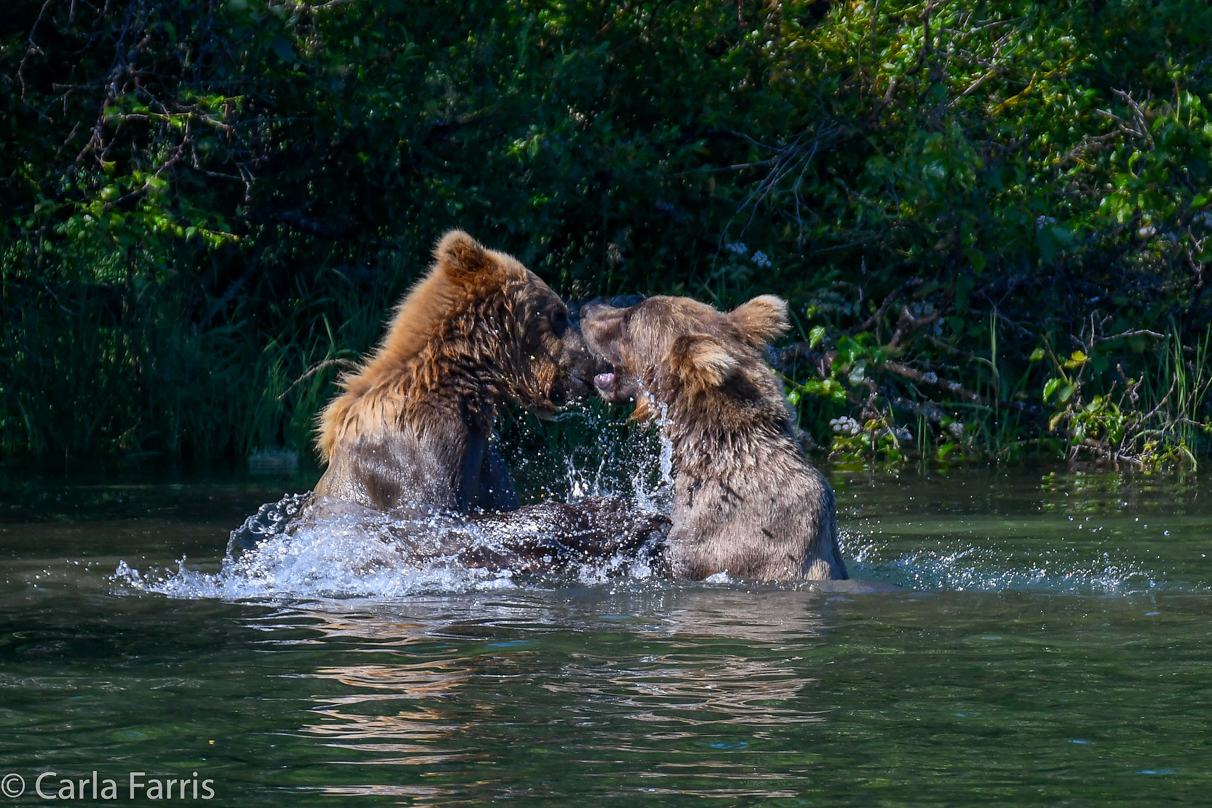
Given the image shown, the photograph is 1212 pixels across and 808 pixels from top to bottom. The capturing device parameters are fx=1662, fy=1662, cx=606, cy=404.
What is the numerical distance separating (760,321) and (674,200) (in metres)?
6.67

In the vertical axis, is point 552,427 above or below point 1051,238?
below

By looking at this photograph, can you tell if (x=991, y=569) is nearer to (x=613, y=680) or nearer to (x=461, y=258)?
(x=461, y=258)

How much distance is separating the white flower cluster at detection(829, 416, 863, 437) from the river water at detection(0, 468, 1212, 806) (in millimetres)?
4096

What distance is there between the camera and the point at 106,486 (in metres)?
10.7

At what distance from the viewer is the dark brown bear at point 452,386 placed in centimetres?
720

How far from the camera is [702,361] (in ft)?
23.0

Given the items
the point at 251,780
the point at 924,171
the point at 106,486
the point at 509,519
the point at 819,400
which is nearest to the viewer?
the point at 251,780

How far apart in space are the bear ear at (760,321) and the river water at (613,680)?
1.16 m

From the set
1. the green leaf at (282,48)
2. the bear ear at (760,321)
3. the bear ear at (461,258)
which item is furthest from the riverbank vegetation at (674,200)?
the bear ear at (461,258)

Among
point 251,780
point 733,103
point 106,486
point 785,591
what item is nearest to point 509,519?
point 785,591

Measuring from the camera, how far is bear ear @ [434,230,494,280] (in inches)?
301

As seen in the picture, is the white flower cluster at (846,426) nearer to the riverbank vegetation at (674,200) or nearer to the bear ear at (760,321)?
the riverbank vegetation at (674,200)

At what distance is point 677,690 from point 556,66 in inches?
342

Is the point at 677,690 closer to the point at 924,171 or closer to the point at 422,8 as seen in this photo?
the point at 924,171
